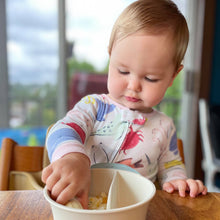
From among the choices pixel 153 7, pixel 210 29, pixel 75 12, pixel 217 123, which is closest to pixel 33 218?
pixel 153 7

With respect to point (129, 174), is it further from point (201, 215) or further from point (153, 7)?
point (153, 7)

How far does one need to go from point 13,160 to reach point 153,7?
1.83 ft

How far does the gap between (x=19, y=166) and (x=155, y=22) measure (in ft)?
1.79

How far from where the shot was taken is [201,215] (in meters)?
0.48

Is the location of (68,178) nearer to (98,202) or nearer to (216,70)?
(98,202)

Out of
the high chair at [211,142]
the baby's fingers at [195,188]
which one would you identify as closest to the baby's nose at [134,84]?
the baby's fingers at [195,188]

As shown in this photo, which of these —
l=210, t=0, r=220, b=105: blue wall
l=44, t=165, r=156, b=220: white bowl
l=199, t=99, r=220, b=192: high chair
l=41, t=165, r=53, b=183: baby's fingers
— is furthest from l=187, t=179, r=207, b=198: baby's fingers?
l=210, t=0, r=220, b=105: blue wall

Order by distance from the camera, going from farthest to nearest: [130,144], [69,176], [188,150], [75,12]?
1. [188,150]
2. [75,12]
3. [130,144]
4. [69,176]

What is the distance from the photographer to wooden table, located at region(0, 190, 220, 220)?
1.51 feet

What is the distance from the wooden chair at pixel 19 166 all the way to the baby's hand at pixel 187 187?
1.22 feet

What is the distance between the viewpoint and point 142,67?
1.80ft

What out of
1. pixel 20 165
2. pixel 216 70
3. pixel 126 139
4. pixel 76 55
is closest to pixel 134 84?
pixel 126 139

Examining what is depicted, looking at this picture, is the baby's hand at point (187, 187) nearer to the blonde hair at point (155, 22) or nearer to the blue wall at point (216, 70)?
the blonde hair at point (155, 22)

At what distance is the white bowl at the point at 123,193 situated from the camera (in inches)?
12.5
